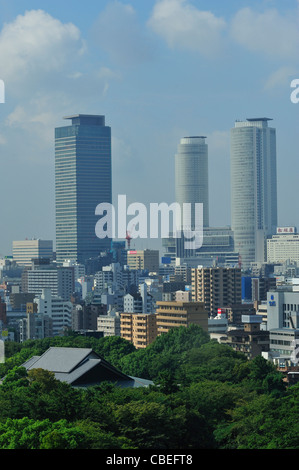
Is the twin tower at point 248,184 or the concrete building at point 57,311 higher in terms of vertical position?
the twin tower at point 248,184

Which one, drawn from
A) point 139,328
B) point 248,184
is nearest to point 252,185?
point 248,184

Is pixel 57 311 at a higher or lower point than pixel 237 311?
higher

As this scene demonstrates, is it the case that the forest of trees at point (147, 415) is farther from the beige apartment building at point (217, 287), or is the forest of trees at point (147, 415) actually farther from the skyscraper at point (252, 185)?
the skyscraper at point (252, 185)

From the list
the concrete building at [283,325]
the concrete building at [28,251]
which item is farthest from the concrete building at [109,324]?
the concrete building at [28,251]

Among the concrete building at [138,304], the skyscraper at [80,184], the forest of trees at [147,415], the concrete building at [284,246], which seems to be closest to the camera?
the forest of trees at [147,415]

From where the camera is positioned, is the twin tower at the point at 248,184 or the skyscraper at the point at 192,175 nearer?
the skyscraper at the point at 192,175

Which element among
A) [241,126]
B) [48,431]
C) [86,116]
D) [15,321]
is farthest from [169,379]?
[241,126]

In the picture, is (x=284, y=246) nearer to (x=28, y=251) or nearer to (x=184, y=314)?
(x=28, y=251)

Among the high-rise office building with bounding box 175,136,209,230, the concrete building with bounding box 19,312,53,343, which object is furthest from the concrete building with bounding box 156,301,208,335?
the high-rise office building with bounding box 175,136,209,230
